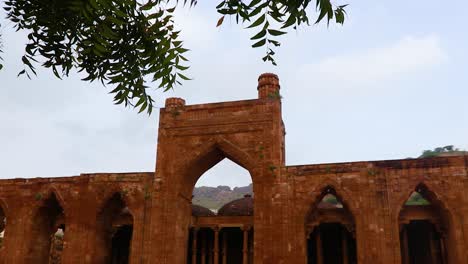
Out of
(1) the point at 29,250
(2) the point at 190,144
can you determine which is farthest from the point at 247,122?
(1) the point at 29,250

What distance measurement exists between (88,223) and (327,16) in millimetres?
19639

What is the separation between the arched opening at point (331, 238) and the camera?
1986cm

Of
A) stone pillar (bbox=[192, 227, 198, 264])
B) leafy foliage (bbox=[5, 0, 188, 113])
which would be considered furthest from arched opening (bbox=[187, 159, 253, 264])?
leafy foliage (bbox=[5, 0, 188, 113])

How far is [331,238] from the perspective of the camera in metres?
23.0

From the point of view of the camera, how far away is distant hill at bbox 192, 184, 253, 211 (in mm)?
86500

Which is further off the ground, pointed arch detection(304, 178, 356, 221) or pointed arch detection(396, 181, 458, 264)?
pointed arch detection(304, 178, 356, 221)

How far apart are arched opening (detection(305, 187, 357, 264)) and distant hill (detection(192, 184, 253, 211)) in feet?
200

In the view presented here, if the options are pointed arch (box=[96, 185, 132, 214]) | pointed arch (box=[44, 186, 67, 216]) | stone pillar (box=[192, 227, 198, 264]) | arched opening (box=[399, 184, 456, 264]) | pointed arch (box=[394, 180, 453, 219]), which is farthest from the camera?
stone pillar (box=[192, 227, 198, 264])

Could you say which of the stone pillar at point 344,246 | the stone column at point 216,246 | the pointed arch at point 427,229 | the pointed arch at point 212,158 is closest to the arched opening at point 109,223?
the pointed arch at point 212,158

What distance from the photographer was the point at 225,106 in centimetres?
2011

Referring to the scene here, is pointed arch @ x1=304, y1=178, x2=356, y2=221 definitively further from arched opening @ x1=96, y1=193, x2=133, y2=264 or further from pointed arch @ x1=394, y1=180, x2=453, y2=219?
arched opening @ x1=96, y1=193, x2=133, y2=264

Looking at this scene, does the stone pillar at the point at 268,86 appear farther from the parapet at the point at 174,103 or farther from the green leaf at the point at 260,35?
the green leaf at the point at 260,35

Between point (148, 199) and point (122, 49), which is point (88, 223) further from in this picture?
point (122, 49)

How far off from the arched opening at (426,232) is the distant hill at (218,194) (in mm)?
62689
